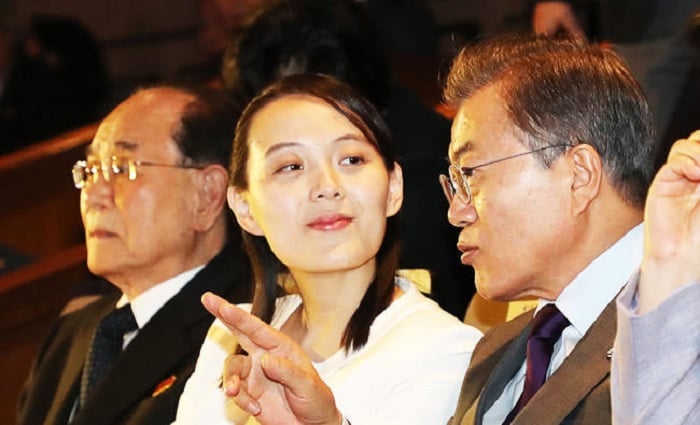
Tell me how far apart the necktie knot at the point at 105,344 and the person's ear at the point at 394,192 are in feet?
3.08

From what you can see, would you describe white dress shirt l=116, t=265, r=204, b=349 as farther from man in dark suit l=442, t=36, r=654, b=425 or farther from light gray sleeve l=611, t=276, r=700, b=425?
light gray sleeve l=611, t=276, r=700, b=425

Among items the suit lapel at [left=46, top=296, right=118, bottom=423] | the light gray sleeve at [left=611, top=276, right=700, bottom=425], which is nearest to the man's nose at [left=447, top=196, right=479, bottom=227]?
the light gray sleeve at [left=611, top=276, right=700, bottom=425]

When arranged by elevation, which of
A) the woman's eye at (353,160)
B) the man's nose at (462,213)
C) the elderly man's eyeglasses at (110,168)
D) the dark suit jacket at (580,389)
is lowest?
the dark suit jacket at (580,389)

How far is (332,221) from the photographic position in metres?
2.91

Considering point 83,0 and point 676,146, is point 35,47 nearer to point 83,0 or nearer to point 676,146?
point 83,0

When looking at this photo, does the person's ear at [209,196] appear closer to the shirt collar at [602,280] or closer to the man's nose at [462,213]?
the man's nose at [462,213]

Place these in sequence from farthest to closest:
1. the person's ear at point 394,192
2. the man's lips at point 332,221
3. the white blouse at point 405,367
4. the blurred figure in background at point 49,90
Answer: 1. the blurred figure in background at point 49,90
2. the person's ear at point 394,192
3. the man's lips at point 332,221
4. the white blouse at point 405,367

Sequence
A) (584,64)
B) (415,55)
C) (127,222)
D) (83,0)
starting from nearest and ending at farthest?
(584,64) → (127,222) → (415,55) → (83,0)

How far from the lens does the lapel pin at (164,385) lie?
339cm

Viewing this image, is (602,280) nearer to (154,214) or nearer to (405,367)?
(405,367)

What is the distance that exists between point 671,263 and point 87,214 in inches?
77.8

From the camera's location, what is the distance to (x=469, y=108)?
268 centimetres

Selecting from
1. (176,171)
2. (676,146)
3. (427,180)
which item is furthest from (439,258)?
(676,146)

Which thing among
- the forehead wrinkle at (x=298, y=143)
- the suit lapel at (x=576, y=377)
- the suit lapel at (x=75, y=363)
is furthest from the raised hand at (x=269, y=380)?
the suit lapel at (x=75, y=363)
